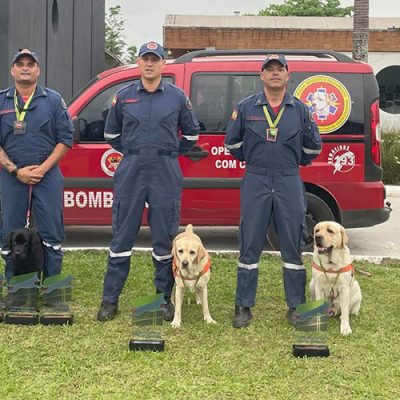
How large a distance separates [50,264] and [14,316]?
2.00ft

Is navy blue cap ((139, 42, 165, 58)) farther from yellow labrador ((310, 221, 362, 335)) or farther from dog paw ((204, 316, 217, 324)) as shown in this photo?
dog paw ((204, 316, 217, 324))

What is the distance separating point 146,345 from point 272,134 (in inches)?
68.9

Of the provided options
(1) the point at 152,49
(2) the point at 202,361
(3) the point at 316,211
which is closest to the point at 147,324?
(2) the point at 202,361

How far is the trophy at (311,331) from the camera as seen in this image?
13.5 ft

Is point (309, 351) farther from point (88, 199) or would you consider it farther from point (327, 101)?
point (88, 199)

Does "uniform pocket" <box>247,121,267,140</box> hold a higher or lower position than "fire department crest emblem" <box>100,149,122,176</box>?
higher

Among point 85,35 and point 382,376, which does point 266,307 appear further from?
point 85,35

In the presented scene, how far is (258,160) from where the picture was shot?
471 cm

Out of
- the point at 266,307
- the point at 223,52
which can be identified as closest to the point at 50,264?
the point at 266,307

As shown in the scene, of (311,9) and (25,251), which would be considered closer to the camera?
(25,251)

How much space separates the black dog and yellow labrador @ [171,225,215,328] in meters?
1.09

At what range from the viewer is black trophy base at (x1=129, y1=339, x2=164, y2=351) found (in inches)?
165

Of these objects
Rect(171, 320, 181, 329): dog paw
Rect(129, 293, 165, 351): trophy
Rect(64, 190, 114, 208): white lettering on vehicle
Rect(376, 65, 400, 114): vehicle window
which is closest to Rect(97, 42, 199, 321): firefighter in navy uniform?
Rect(171, 320, 181, 329): dog paw

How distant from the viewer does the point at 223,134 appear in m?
7.12
